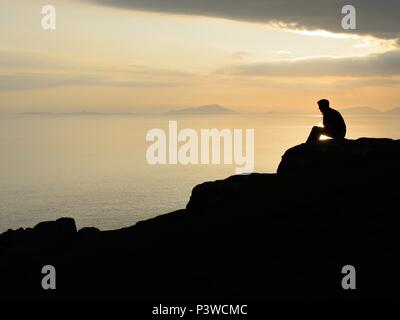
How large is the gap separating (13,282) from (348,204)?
659 inches

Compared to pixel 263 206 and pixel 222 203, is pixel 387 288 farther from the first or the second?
pixel 222 203

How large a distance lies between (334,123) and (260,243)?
1027 cm

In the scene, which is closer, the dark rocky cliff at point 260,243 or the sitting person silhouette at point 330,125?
the dark rocky cliff at point 260,243

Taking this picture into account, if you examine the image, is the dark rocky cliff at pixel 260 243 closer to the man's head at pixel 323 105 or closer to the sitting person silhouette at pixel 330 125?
the sitting person silhouette at pixel 330 125

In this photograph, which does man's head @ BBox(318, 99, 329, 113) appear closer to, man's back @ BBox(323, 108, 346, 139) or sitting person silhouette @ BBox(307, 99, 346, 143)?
sitting person silhouette @ BBox(307, 99, 346, 143)

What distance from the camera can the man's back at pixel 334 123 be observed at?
30.8 metres

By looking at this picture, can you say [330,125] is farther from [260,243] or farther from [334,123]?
[260,243]

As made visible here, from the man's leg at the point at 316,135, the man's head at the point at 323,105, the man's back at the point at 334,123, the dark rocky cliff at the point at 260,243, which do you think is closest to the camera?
the dark rocky cliff at the point at 260,243

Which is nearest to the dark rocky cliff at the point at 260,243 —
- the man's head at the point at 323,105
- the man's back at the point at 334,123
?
the man's back at the point at 334,123

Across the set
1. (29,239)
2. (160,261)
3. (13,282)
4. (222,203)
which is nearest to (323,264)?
(160,261)

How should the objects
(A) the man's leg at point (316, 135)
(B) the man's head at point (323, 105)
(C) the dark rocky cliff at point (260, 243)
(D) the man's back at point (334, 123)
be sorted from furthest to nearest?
1. (A) the man's leg at point (316, 135)
2. (B) the man's head at point (323, 105)
3. (D) the man's back at point (334, 123)
4. (C) the dark rocky cliff at point (260, 243)

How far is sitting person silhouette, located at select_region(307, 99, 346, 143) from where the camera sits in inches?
1216

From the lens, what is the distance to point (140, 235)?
28.1m

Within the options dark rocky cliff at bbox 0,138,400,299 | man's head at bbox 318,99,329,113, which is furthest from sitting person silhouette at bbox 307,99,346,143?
dark rocky cliff at bbox 0,138,400,299
